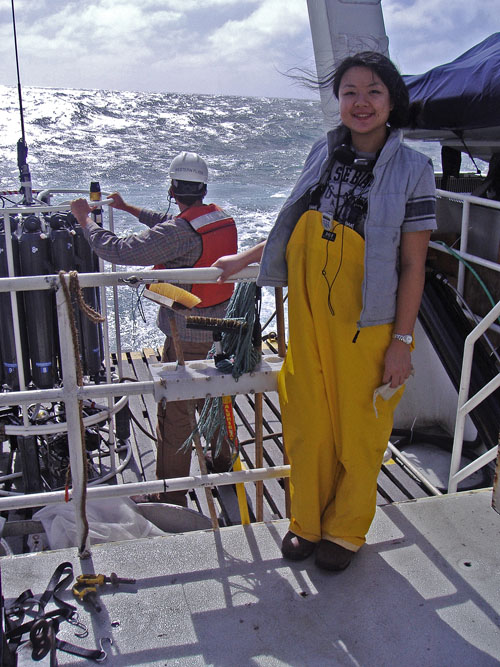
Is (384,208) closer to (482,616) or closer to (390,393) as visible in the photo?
(390,393)

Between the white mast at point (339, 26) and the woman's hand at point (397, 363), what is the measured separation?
9.43ft

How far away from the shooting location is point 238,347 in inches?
97.9

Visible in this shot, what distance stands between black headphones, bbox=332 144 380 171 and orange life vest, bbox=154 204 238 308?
1321 millimetres

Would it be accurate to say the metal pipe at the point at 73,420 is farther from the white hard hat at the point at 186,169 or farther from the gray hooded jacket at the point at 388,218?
the white hard hat at the point at 186,169

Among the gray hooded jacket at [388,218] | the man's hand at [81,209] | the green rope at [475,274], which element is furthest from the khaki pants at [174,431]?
the green rope at [475,274]

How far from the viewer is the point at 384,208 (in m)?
1.95

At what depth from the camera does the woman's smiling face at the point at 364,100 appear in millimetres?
1997

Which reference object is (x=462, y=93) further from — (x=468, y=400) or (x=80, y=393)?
(x=80, y=393)

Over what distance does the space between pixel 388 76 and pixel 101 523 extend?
7.22 feet

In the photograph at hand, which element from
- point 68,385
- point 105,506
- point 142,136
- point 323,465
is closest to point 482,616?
point 323,465

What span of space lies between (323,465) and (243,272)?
2.55ft

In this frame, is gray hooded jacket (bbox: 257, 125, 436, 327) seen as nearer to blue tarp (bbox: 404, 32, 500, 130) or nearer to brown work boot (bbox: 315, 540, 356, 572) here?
brown work boot (bbox: 315, 540, 356, 572)

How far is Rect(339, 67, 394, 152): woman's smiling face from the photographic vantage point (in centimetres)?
200

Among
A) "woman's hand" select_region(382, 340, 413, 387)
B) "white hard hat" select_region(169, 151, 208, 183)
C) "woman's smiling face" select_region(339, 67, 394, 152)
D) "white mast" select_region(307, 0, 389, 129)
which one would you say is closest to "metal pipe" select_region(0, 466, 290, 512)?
"woman's hand" select_region(382, 340, 413, 387)
